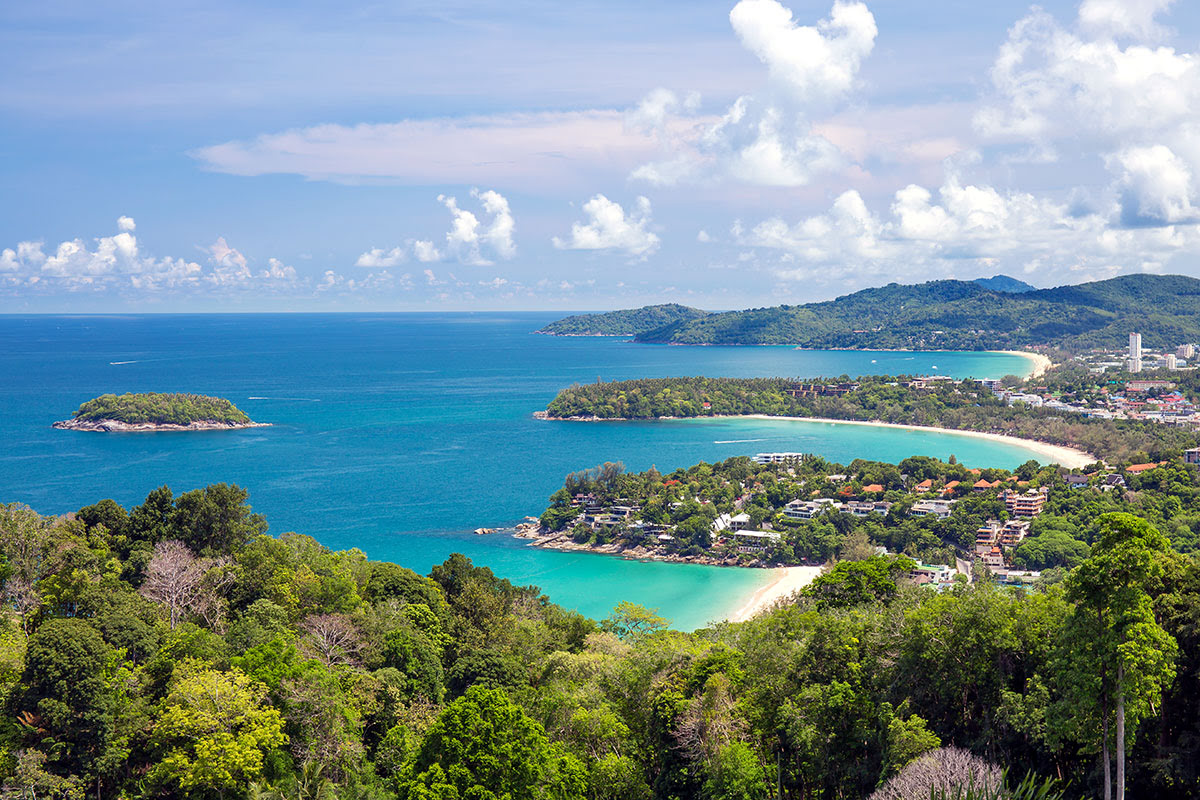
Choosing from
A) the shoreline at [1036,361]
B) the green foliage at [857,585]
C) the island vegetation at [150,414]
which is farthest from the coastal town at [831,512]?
the shoreline at [1036,361]

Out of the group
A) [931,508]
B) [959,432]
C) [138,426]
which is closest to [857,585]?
[931,508]

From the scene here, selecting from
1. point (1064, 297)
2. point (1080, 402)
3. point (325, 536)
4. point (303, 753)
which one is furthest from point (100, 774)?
point (1064, 297)

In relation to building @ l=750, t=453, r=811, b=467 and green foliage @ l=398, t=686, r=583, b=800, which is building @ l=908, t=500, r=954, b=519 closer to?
building @ l=750, t=453, r=811, b=467

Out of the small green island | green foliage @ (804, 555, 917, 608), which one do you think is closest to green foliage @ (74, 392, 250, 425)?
the small green island

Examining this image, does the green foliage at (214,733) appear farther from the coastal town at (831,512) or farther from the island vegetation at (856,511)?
the island vegetation at (856,511)

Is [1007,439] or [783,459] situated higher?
[783,459]

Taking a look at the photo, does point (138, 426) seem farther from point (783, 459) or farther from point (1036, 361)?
point (1036, 361)

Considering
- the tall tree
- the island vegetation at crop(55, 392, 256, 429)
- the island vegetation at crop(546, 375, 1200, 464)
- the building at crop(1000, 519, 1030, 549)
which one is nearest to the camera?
the tall tree
